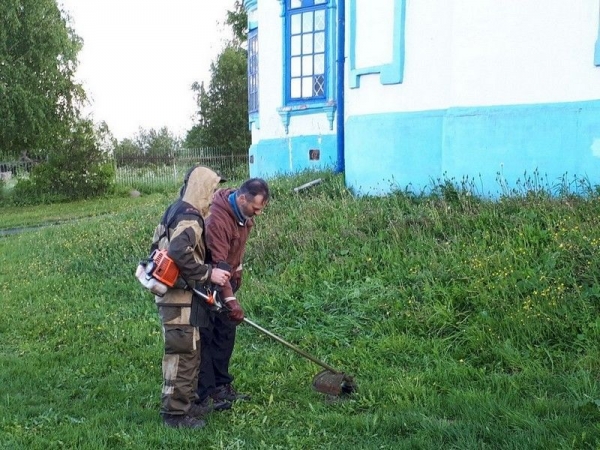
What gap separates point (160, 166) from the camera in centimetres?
2692

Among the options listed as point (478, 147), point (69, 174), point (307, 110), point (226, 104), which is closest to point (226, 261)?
point (478, 147)

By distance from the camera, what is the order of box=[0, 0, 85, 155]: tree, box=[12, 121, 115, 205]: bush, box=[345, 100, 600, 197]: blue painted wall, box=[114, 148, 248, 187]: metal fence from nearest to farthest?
box=[345, 100, 600, 197]: blue painted wall, box=[0, 0, 85, 155]: tree, box=[12, 121, 115, 205]: bush, box=[114, 148, 248, 187]: metal fence

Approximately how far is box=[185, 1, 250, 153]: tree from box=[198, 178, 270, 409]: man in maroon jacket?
2791cm

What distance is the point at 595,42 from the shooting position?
7379 millimetres

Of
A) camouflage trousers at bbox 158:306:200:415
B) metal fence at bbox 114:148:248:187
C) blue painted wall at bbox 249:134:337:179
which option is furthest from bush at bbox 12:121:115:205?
camouflage trousers at bbox 158:306:200:415

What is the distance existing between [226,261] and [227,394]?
99cm

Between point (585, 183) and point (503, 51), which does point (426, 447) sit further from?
point (503, 51)

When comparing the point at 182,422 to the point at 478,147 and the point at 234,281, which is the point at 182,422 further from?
the point at 478,147

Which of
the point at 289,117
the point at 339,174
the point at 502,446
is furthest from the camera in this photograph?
the point at 289,117

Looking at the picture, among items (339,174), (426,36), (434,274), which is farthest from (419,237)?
(339,174)

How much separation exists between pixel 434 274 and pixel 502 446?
8.82 ft

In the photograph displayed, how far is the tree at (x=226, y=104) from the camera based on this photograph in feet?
107

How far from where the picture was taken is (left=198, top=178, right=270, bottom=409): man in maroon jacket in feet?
14.6

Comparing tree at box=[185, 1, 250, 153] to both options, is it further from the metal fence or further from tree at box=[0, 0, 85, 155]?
tree at box=[0, 0, 85, 155]
